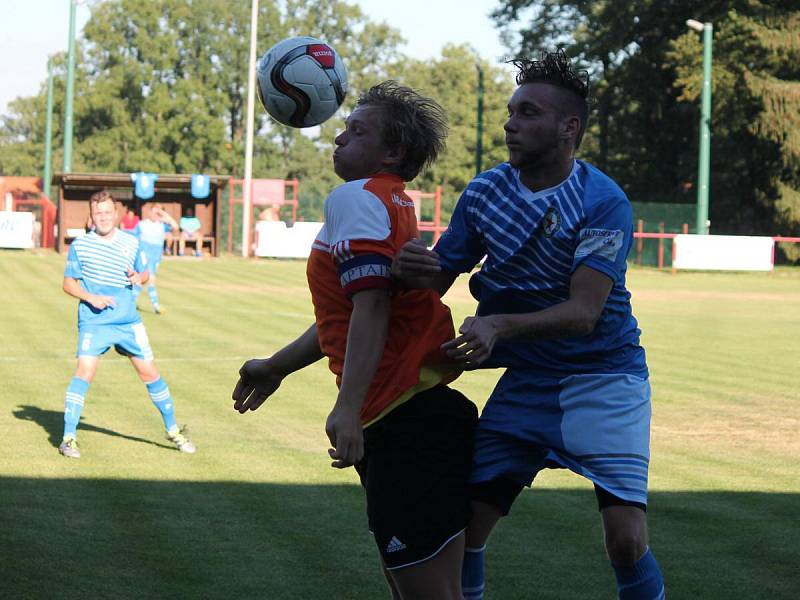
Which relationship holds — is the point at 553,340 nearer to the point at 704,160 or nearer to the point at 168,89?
the point at 704,160

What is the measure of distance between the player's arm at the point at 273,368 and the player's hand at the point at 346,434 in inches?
25.7

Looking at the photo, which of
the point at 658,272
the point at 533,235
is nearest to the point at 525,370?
the point at 533,235

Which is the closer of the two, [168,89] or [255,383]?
[255,383]

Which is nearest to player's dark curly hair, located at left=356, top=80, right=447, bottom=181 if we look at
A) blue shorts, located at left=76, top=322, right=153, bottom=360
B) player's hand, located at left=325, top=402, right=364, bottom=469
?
A: player's hand, located at left=325, top=402, right=364, bottom=469

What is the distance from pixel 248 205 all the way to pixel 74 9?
9125 mm

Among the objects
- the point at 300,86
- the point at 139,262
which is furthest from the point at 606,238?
the point at 139,262

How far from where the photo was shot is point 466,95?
88.9 m

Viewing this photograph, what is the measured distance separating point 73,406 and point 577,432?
19.2ft

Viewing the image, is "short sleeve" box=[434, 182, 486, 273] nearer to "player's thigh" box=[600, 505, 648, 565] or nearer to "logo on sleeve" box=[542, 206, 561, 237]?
"logo on sleeve" box=[542, 206, 561, 237]

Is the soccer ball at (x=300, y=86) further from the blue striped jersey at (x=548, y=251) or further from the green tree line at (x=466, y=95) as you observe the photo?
the green tree line at (x=466, y=95)

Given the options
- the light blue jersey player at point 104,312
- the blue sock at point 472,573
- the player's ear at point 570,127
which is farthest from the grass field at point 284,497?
the player's ear at point 570,127

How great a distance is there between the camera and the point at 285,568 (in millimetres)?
6340

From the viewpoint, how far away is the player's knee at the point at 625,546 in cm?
421

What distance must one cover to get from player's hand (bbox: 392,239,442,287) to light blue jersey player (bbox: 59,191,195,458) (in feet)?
19.7
